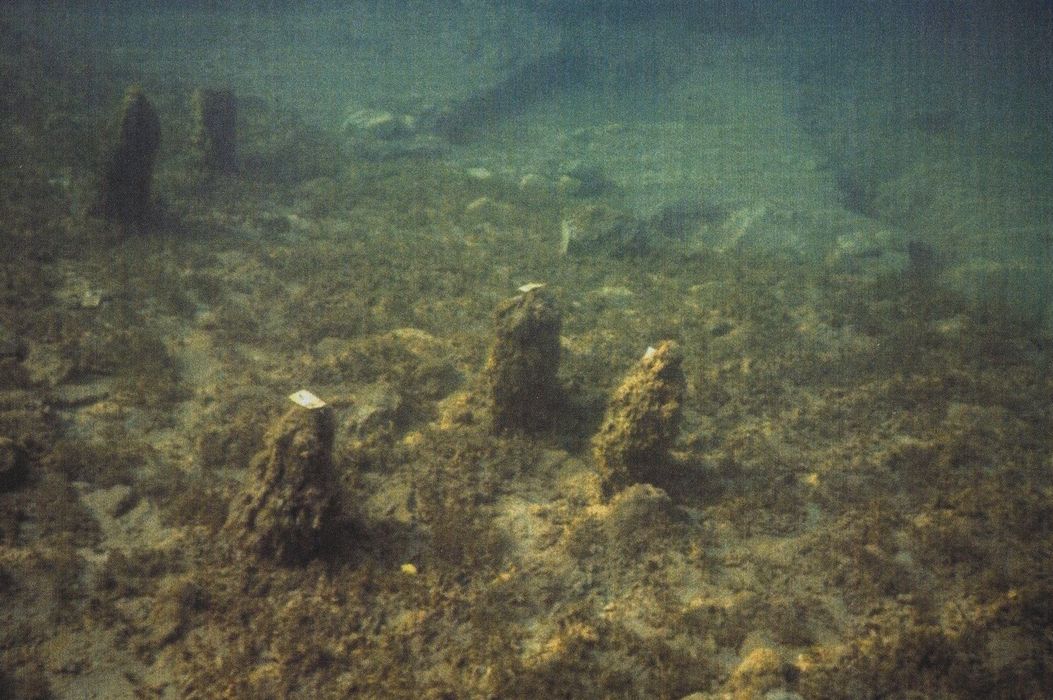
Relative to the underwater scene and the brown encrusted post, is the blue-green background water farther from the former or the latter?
the brown encrusted post

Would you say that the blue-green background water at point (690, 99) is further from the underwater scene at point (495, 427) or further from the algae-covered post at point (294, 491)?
the algae-covered post at point (294, 491)

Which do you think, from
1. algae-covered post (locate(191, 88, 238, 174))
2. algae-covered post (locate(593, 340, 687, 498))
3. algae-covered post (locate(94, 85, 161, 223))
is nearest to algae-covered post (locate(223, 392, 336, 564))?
algae-covered post (locate(593, 340, 687, 498))

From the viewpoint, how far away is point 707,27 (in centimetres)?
5450

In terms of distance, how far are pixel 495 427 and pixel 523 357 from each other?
1286 mm

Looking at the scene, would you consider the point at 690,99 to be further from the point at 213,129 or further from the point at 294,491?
the point at 294,491

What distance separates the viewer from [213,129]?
1888 cm

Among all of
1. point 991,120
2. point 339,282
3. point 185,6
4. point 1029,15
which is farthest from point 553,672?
point 1029,15

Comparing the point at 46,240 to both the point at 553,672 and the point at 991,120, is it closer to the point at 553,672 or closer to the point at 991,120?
the point at 553,672

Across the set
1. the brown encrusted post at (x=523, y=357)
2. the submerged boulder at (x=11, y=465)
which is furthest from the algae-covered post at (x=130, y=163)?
the brown encrusted post at (x=523, y=357)

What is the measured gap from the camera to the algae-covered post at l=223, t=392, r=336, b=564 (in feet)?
21.2

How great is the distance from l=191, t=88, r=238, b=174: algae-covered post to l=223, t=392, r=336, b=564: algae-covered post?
16427 mm

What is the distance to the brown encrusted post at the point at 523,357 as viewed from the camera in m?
8.88

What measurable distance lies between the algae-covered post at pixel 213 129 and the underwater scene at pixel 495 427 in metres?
0.12

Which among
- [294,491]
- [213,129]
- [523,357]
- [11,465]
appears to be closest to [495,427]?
[523,357]
